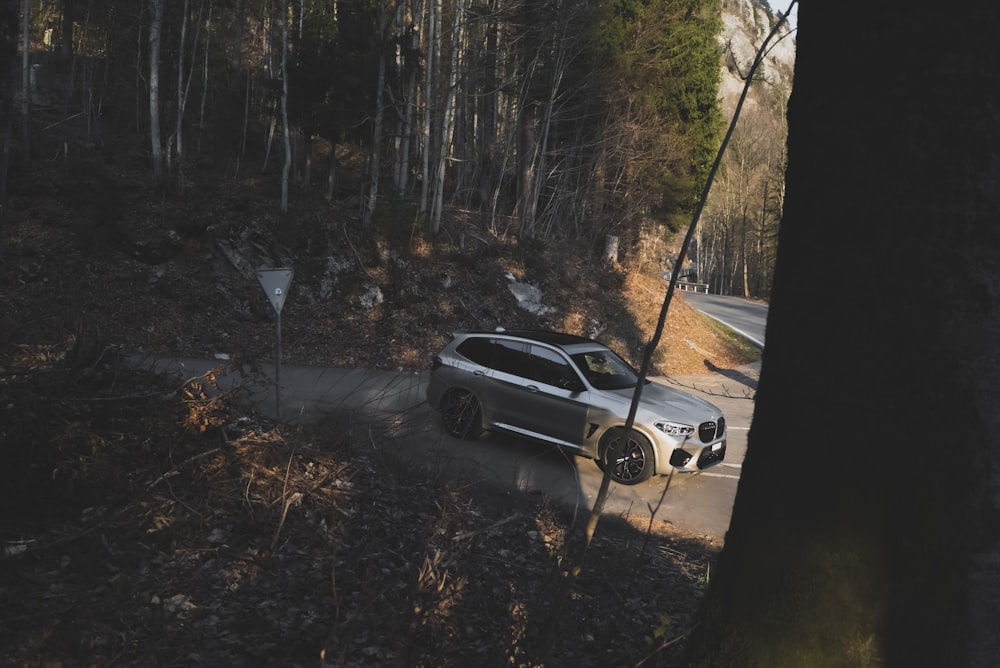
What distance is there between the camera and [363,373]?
1566 centimetres

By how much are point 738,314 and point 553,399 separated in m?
28.4

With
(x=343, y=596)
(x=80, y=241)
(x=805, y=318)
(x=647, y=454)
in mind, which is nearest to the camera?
(x=805, y=318)

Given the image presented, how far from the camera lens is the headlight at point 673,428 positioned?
852 cm

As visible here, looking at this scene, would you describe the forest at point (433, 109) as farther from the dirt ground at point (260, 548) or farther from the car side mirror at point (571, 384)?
the dirt ground at point (260, 548)

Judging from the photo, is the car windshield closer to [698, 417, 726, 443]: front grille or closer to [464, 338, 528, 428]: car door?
[464, 338, 528, 428]: car door

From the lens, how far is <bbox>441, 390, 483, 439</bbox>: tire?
31.9 ft

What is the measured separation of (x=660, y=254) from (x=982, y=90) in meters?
27.8

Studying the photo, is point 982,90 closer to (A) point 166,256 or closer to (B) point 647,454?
(B) point 647,454

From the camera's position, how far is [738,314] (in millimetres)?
35188

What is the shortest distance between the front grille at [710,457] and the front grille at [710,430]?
0.51 feet

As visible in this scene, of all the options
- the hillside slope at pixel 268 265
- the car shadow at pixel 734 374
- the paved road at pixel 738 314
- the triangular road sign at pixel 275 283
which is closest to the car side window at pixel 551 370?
the triangular road sign at pixel 275 283

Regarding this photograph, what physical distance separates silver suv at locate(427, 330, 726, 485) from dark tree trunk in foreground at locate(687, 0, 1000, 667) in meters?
6.06

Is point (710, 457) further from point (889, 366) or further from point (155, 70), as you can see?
point (155, 70)

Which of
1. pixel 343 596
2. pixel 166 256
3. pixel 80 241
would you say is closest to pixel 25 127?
pixel 80 241
